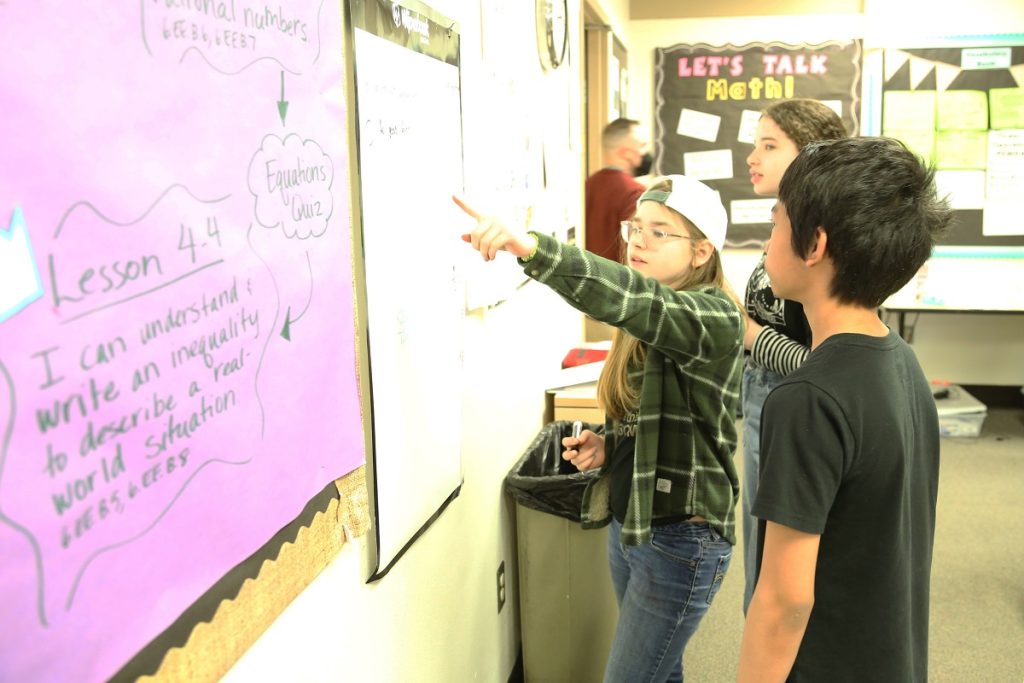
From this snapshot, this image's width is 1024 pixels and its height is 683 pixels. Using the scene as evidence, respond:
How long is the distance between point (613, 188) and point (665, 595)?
2.37m

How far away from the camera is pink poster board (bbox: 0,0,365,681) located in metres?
0.63

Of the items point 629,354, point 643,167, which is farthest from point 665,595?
point 643,167

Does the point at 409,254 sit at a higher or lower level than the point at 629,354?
higher

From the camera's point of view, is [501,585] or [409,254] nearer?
[409,254]

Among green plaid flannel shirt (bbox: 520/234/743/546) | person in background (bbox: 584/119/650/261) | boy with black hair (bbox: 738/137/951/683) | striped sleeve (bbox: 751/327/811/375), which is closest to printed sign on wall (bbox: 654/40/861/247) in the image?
person in background (bbox: 584/119/650/261)

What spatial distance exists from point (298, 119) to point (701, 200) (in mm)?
830

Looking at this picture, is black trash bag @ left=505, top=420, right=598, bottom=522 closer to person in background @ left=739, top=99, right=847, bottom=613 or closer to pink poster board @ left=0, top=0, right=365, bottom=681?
person in background @ left=739, top=99, right=847, bottom=613

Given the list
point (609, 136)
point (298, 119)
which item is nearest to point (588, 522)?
point (298, 119)

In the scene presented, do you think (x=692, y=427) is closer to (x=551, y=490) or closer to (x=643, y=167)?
(x=551, y=490)

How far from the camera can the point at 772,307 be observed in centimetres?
205

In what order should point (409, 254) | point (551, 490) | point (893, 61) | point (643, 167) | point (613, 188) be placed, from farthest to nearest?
point (893, 61) → point (643, 167) → point (613, 188) → point (551, 490) → point (409, 254)

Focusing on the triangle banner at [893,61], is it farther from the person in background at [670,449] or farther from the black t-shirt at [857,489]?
the black t-shirt at [857,489]

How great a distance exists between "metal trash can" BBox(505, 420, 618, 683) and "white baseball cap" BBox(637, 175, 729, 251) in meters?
0.75

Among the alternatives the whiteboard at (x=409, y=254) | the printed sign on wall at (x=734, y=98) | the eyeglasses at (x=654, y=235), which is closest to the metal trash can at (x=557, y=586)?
the whiteboard at (x=409, y=254)
